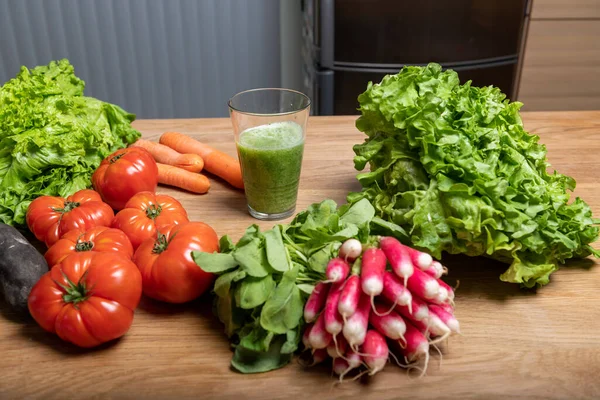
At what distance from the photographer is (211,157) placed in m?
1.58

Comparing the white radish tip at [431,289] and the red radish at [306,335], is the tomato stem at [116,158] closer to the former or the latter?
the red radish at [306,335]

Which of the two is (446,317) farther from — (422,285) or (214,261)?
(214,261)

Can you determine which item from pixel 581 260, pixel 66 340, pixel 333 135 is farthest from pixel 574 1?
pixel 66 340

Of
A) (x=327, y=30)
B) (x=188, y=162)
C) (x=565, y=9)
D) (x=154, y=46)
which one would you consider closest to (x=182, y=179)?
(x=188, y=162)

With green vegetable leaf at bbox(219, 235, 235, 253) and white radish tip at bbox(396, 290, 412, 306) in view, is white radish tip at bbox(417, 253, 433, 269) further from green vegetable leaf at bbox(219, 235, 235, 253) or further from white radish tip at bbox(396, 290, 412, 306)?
green vegetable leaf at bbox(219, 235, 235, 253)

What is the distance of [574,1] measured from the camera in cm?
273

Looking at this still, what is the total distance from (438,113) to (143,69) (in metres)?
2.36

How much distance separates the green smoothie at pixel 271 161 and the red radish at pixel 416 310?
20.8 inches

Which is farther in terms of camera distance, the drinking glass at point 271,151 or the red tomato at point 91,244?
the drinking glass at point 271,151

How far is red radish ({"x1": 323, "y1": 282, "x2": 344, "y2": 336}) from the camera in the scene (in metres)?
0.84

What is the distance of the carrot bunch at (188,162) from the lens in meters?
1.50

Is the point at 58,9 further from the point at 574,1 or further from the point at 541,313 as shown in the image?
the point at 541,313

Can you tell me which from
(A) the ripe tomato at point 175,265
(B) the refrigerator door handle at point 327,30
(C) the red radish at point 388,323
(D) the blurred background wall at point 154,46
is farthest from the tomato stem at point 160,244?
(D) the blurred background wall at point 154,46

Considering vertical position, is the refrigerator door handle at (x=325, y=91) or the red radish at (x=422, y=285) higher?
the red radish at (x=422, y=285)
